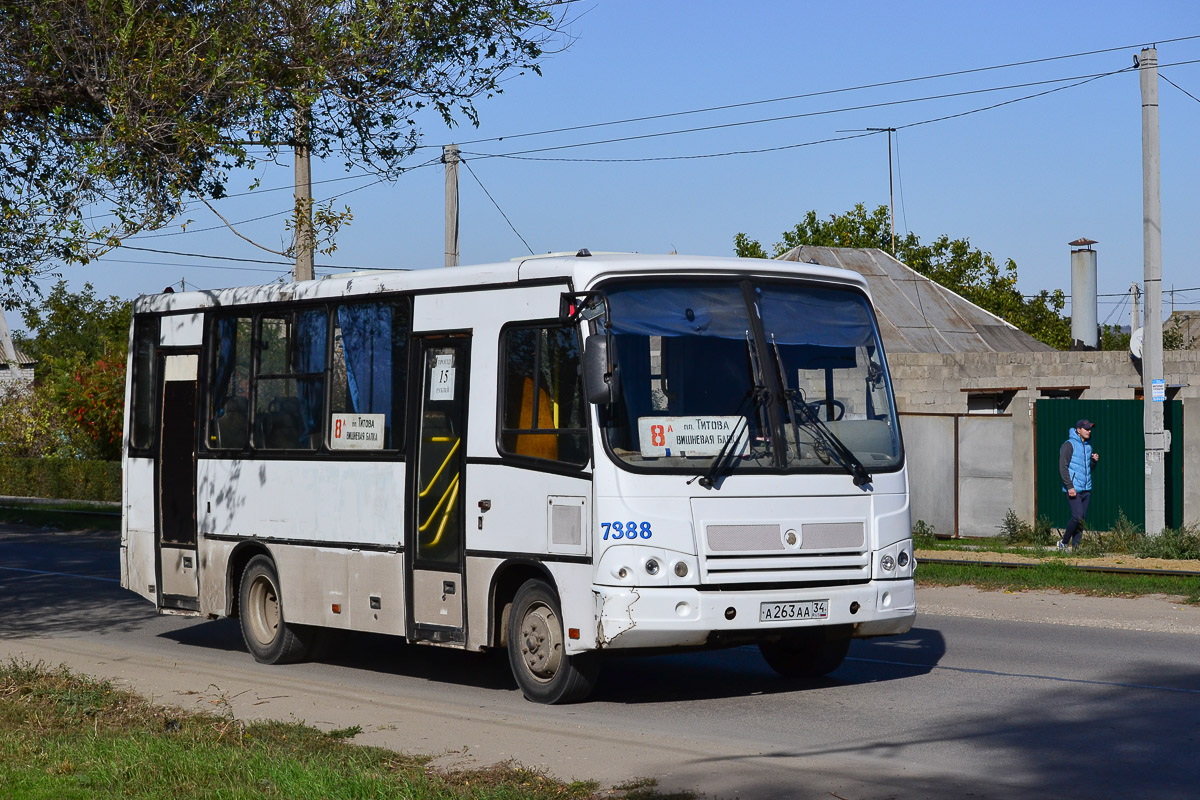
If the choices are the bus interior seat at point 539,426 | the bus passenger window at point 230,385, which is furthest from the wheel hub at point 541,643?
the bus passenger window at point 230,385

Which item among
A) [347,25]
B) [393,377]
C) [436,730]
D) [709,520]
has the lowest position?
[436,730]

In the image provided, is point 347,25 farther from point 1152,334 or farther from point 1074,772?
point 1152,334

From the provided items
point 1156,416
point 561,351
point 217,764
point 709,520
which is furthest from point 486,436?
point 1156,416

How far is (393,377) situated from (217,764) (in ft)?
13.8

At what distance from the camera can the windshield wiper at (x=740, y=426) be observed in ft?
30.8

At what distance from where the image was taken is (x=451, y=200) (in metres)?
29.8

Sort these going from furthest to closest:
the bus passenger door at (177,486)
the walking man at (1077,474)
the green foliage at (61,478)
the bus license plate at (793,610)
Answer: the green foliage at (61,478) < the walking man at (1077,474) < the bus passenger door at (177,486) < the bus license plate at (793,610)

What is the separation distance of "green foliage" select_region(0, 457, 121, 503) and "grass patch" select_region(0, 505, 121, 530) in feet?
19.0

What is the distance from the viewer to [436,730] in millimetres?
9109

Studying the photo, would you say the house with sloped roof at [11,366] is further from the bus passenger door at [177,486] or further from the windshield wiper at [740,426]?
Result: the windshield wiper at [740,426]

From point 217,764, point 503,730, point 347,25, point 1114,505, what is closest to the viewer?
point 217,764

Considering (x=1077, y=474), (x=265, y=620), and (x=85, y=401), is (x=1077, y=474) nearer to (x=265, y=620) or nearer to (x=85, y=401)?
(x=265, y=620)

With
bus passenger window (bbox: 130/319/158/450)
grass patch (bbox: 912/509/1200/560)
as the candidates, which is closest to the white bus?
bus passenger window (bbox: 130/319/158/450)

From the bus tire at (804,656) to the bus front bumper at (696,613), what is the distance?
103 cm
